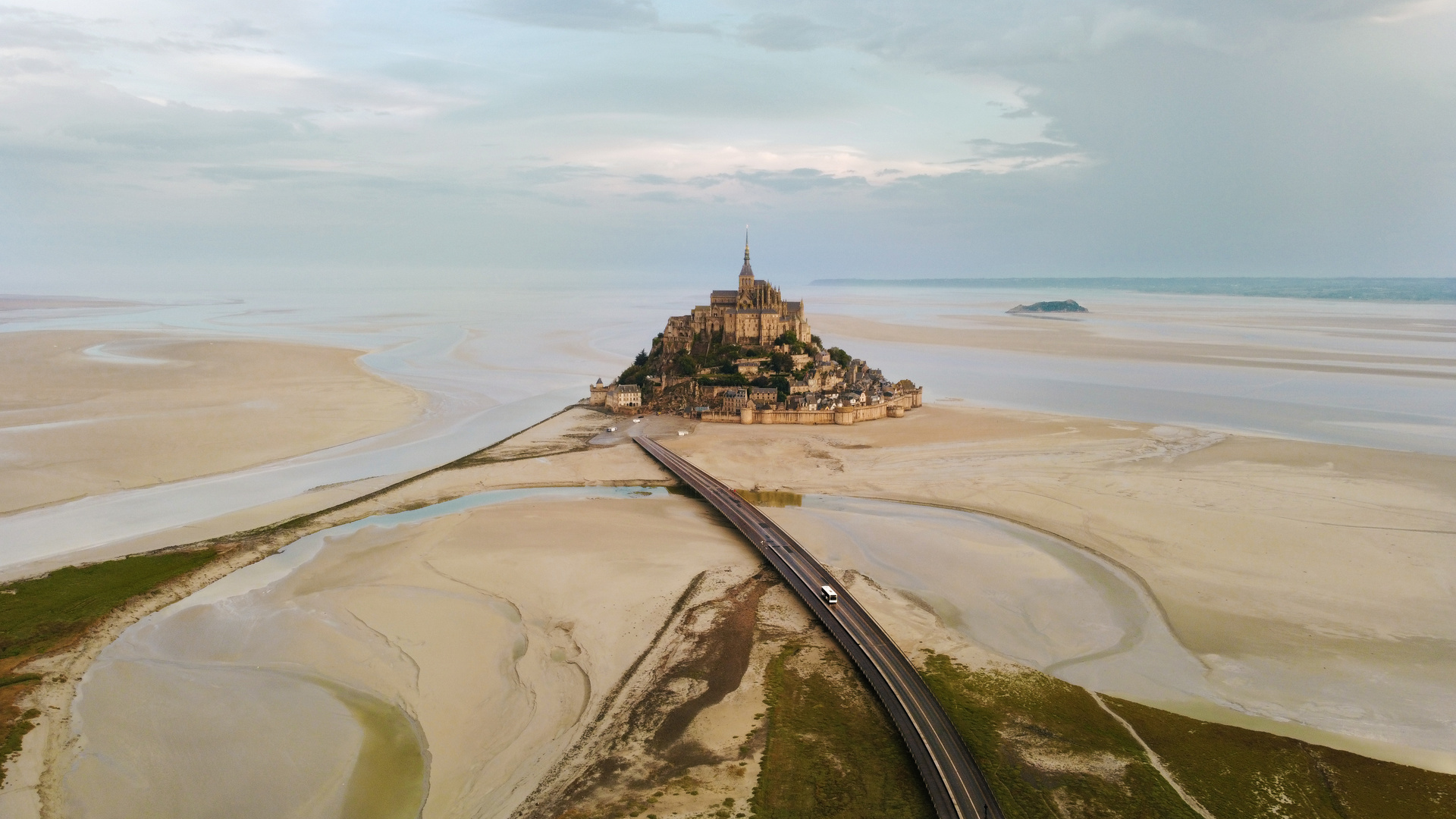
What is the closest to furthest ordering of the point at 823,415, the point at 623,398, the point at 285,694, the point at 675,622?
1. the point at 285,694
2. the point at 675,622
3. the point at 823,415
4. the point at 623,398

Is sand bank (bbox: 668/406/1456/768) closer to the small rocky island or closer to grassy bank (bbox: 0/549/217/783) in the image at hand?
grassy bank (bbox: 0/549/217/783)

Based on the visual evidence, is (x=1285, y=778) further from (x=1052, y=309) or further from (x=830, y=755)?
(x=1052, y=309)

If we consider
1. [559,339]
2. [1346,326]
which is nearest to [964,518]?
[559,339]

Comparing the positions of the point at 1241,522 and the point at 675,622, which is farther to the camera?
the point at 1241,522

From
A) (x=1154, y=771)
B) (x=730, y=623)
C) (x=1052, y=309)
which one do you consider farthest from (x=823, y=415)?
(x=1052, y=309)

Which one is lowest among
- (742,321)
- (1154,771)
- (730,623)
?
(1154,771)

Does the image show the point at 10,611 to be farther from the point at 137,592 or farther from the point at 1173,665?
the point at 1173,665

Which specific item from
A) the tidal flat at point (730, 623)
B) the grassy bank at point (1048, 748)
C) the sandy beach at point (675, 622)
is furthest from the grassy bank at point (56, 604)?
the grassy bank at point (1048, 748)

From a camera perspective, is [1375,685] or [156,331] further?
[156,331]
